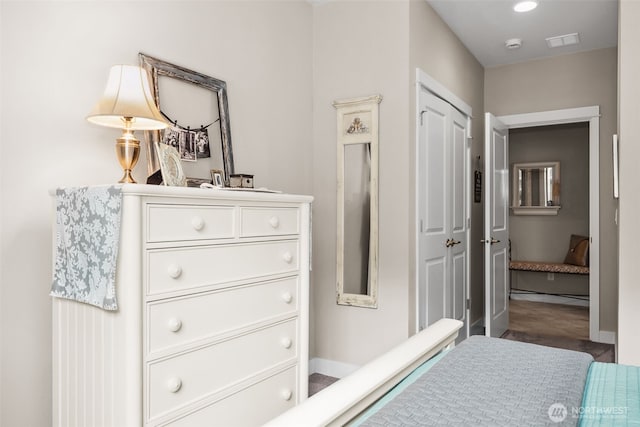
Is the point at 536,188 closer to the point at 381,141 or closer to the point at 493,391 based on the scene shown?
the point at 381,141

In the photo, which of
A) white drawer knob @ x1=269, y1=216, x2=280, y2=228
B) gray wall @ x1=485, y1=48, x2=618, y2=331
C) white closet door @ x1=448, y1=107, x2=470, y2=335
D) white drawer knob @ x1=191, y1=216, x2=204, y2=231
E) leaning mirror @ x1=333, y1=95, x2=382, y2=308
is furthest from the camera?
gray wall @ x1=485, y1=48, x2=618, y2=331

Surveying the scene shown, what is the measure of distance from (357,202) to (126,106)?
1850 mm

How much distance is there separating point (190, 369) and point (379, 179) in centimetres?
188

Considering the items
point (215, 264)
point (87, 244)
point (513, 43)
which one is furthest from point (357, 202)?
point (513, 43)

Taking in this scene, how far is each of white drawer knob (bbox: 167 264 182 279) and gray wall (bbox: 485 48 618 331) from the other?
3.96 m

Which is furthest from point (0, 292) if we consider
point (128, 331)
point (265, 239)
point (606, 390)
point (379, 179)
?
point (379, 179)

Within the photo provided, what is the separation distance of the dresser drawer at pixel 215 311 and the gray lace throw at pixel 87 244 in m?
0.19

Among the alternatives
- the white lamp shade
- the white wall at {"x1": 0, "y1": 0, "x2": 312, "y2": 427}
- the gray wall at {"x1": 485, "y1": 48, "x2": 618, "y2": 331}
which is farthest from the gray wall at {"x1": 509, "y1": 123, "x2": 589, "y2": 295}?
the white lamp shade

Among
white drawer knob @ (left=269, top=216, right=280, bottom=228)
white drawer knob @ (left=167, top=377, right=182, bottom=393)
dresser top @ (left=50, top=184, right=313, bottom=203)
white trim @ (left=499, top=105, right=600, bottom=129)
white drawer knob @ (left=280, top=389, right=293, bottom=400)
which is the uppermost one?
white trim @ (left=499, top=105, right=600, bottom=129)

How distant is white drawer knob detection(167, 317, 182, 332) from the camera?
1651 mm

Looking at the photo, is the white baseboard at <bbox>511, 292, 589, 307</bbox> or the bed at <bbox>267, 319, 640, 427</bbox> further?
the white baseboard at <bbox>511, 292, 589, 307</bbox>

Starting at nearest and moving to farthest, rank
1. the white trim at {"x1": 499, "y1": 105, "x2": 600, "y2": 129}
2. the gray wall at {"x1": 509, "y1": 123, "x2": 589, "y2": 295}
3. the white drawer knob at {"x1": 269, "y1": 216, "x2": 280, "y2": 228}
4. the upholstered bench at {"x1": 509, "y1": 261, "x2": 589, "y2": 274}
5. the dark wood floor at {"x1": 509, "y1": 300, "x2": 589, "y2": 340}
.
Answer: the white drawer knob at {"x1": 269, "y1": 216, "x2": 280, "y2": 228}, the white trim at {"x1": 499, "y1": 105, "x2": 600, "y2": 129}, the dark wood floor at {"x1": 509, "y1": 300, "x2": 589, "y2": 340}, the upholstered bench at {"x1": 509, "y1": 261, "x2": 589, "y2": 274}, the gray wall at {"x1": 509, "y1": 123, "x2": 589, "y2": 295}

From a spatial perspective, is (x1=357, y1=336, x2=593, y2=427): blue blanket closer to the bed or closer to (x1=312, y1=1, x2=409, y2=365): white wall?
the bed

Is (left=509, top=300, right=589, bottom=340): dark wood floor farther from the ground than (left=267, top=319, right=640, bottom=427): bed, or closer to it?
closer to it
